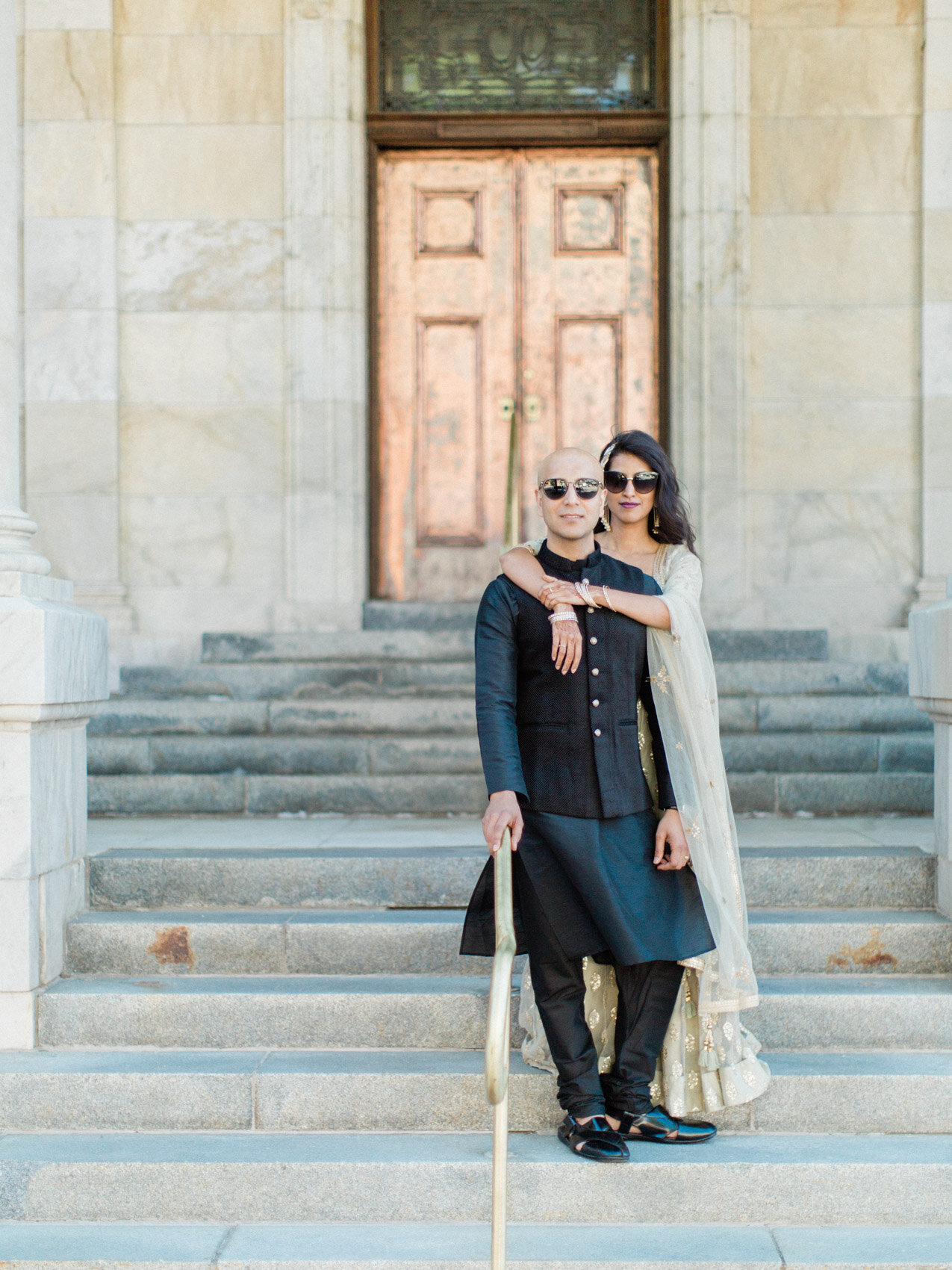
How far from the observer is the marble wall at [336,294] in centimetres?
798

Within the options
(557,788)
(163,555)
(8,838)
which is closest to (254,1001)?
(8,838)

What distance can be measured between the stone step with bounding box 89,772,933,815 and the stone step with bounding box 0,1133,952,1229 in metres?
2.69

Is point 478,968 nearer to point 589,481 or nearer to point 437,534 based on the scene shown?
point 589,481

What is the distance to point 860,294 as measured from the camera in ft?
26.3

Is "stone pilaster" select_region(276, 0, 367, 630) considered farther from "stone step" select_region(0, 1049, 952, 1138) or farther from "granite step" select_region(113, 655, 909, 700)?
"stone step" select_region(0, 1049, 952, 1138)

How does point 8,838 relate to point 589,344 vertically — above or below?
below

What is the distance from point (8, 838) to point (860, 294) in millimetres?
6104

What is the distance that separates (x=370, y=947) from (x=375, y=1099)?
72 cm

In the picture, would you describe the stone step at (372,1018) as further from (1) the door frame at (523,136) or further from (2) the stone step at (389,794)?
(1) the door frame at (523,136)

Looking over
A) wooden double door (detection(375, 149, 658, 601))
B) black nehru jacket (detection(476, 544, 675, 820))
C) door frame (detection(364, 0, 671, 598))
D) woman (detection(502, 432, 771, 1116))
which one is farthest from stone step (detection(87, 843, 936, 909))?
door frame (detection(364, 0, 671, 598))

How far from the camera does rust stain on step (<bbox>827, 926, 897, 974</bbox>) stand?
4625mm

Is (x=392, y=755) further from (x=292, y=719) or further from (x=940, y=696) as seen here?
(x=940, y=696)

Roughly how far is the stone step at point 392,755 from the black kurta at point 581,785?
9.45 feet

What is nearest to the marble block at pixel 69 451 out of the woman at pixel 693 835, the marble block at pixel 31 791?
the marble block at pixel 31 791
